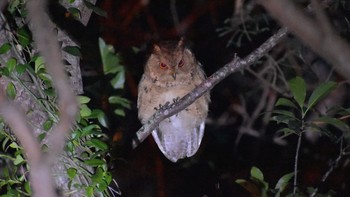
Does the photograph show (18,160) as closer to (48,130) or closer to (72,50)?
(48,130)

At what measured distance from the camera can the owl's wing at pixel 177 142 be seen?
377 cm

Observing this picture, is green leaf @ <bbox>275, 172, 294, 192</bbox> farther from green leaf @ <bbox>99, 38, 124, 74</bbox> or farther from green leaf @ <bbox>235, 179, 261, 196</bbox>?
green leaf @ <bbox>99, 38, 124, 74</bbox>

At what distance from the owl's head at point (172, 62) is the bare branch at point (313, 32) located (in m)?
2.45

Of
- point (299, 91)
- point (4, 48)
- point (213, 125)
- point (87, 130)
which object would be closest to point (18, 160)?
point (87, 130)

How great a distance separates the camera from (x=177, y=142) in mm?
3816

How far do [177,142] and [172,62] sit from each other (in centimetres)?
67

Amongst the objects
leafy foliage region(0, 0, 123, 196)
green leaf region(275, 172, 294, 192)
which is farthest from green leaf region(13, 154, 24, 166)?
green leaf region(275, 172, 294, 192)

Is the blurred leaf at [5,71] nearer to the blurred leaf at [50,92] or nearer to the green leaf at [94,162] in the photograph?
the blurred leaf at [50,92]

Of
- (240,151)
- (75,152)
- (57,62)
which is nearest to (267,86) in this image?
(240,151)

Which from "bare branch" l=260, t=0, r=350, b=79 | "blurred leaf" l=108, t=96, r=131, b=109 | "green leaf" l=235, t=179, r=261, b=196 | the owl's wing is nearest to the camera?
"bare branch" l=260, t=0, r=350, b=79

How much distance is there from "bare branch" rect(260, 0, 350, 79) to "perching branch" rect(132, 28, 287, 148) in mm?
1324

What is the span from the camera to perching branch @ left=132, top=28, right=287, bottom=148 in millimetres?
2221

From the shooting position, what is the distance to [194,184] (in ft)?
13.2

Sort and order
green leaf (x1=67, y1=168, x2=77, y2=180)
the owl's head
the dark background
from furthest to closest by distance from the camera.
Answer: the dark background, the owl's head, green leaf (x1=67, y1=168, x2=77, y2=180)
